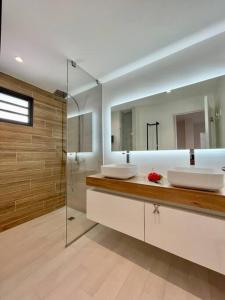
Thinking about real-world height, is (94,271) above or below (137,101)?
below

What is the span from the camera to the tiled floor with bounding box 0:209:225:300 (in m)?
1.24

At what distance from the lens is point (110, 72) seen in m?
2.31

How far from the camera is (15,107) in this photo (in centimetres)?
236

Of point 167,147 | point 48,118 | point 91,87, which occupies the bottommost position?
point 167,147

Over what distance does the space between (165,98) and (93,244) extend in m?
2.15

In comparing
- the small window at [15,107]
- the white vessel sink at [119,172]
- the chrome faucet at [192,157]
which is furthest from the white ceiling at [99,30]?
the white vessel sink at [119,172]

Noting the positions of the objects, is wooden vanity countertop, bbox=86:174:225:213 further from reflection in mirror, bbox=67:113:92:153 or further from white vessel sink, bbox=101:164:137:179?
reflection in mirror, bbox=67:113:92:153

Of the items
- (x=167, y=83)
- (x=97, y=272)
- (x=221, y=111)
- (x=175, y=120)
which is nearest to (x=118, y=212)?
(x=97, y=272)

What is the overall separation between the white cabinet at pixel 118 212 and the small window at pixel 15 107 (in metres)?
1.68

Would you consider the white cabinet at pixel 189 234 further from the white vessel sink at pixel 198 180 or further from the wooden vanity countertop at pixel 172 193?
the white vessel sink at pixel 198 180

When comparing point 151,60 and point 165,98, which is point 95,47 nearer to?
point 151,60

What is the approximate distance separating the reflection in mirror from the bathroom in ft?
0.07

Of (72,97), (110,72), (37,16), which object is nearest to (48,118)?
(72,97)

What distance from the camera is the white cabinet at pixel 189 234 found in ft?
3.61
